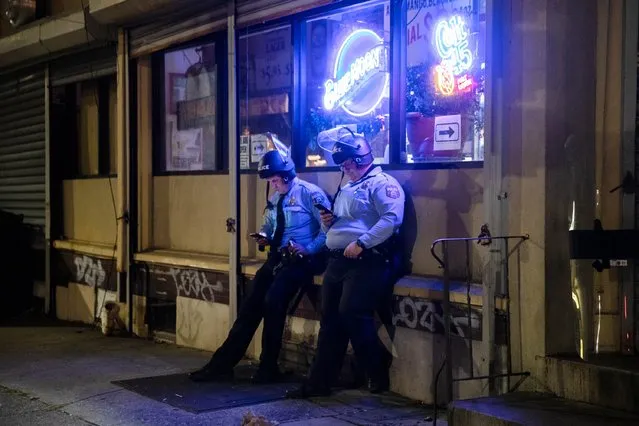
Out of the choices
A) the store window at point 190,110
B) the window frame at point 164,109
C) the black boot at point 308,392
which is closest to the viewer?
the black boot at point 308,392

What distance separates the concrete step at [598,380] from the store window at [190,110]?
5.22 m

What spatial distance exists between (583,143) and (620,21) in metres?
0.90

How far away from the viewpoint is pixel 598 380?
5.55 meters

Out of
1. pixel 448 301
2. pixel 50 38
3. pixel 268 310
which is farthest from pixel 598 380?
pixel 50 38

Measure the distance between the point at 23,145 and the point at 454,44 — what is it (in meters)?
8.70

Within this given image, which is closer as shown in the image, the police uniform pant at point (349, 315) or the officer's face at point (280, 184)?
the police uniform pant at point (349, 315)

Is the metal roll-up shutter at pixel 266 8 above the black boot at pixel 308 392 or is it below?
above

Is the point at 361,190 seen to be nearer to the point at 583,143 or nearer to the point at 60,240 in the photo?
the point at 583,143

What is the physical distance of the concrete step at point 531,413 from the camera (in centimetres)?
516

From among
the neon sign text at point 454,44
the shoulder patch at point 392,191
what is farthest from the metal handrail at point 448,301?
the neon sign text at point 454,44

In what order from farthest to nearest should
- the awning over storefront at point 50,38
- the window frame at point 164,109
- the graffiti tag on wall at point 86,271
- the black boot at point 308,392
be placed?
the graffiti tag on wall at point 86,271
the awning over storefront at point 50,38
the window frame at point 164,109
the black boot at point 308,392

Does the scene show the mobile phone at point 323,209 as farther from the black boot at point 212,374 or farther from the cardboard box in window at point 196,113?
the cardboard box in window at point 196,113

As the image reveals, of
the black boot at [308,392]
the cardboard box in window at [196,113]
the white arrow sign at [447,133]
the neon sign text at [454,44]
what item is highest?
the neon sign text at [454,44]

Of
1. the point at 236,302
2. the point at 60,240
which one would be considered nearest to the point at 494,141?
the point at 236,302
